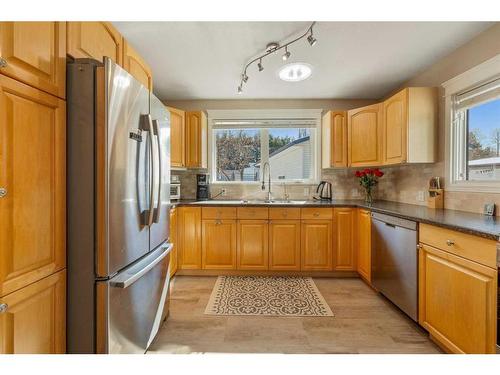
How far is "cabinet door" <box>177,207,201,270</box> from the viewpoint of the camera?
308 cm

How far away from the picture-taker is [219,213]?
3062 millimetres

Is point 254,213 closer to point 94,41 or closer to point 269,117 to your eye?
point 269,117

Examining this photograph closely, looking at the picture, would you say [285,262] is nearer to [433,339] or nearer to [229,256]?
[229,256]

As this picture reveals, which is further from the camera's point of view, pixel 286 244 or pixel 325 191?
pixel 325 191

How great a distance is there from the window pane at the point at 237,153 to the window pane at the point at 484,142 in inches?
95.7

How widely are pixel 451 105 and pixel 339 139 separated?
1216 millimetres

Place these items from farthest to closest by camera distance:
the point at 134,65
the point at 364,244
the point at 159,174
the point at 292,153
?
the point at 292,153
the point at 364,244
the point at 134,65
the point at 159,174

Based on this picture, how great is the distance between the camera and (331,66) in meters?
2.66

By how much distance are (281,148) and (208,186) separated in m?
1.23

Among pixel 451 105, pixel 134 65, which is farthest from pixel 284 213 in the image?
pixel 134 65

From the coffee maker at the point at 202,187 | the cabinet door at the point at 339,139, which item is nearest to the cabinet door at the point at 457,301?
the cabinet door at the point at 339,139

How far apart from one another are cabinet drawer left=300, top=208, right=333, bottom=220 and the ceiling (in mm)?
1555

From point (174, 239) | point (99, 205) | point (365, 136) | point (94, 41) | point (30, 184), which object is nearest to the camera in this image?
point (30, 184)
